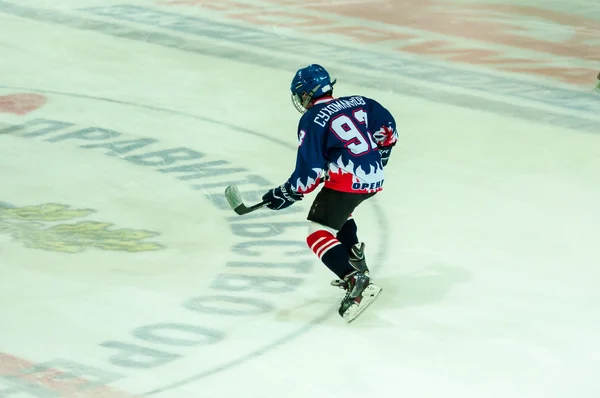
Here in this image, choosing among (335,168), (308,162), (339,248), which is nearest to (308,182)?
(308,162)

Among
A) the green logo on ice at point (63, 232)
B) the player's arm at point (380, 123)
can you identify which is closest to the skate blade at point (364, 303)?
the player's arm at point (380, 123)

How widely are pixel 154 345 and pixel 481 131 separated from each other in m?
3.71

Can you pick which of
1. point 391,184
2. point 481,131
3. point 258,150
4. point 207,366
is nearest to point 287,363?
point 207,366

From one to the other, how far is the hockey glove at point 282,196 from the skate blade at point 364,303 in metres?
0.52

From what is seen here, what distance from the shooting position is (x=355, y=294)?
16.0 feet

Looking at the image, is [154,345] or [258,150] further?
[258,150]

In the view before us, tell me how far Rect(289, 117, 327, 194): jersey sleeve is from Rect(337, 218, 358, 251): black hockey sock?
473mm

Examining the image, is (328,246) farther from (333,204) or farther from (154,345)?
(154,345)

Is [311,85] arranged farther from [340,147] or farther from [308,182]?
[308,182]

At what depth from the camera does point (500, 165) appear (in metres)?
7.07

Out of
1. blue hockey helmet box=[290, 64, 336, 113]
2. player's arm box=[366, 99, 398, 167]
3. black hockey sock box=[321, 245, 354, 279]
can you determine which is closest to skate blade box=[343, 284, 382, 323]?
black hockey sock box=[321, 245, 354, 279]

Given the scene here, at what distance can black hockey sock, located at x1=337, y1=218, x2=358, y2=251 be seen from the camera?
17.1 feet

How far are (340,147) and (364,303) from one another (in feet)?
2.32

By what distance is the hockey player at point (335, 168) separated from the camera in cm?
482
